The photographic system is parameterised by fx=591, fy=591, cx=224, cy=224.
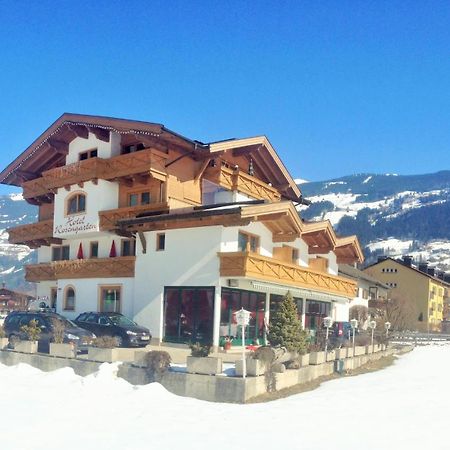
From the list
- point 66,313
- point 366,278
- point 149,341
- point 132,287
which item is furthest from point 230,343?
point 366,278

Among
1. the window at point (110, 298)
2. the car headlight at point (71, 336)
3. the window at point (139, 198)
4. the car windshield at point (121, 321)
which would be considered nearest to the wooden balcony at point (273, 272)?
the car windshield at point (121, 321)

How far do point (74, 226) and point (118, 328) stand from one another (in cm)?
943

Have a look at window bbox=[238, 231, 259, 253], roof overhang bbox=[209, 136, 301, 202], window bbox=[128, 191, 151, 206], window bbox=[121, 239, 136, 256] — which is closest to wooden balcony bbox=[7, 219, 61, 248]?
window bbox=[121, 239, 136, 256]

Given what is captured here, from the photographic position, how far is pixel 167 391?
56.4ft

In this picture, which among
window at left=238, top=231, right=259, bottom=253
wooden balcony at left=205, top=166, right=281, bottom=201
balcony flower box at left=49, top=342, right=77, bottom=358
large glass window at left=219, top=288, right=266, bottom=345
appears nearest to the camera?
balcony flower box at left=49, top=342, right=77, bottom=358

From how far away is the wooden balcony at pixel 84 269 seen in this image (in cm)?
3011

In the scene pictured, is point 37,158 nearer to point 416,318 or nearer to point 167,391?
point 167,391

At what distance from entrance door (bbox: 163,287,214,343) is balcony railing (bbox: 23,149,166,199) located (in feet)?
20.3

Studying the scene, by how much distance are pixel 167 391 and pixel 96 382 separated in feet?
7.94

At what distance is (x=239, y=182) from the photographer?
1288 inches

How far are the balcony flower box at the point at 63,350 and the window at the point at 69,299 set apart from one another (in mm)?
12721

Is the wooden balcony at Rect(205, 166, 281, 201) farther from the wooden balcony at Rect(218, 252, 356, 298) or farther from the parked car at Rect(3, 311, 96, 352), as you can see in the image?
the parked car at Rect(3, 311, 96, 352)

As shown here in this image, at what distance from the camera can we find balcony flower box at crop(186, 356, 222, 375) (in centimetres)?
1672

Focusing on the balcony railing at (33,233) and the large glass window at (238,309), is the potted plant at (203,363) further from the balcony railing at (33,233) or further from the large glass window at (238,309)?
the balcony railing at (33,233)
